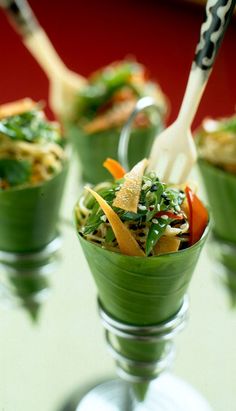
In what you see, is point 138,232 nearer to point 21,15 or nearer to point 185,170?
point 185,170

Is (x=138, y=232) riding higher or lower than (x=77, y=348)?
higher

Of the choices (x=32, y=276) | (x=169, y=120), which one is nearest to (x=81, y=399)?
(x=32, y=276)

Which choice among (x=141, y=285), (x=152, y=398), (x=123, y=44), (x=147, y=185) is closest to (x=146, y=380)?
(x=152, y=398)

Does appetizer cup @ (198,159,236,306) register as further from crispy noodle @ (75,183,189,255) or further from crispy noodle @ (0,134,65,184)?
crispy noodle @ (75,183,189,255)

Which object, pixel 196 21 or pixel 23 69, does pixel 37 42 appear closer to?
pixel 23 69

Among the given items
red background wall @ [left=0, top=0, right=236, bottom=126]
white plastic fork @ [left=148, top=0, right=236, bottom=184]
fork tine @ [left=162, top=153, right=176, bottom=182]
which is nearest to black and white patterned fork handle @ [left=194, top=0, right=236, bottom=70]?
white plastic fork @ [left=148, top=0, right=236, bottom=184]

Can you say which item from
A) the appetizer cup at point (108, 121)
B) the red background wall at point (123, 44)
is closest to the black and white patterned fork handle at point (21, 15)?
the appetizer cup at point (108, 121)
